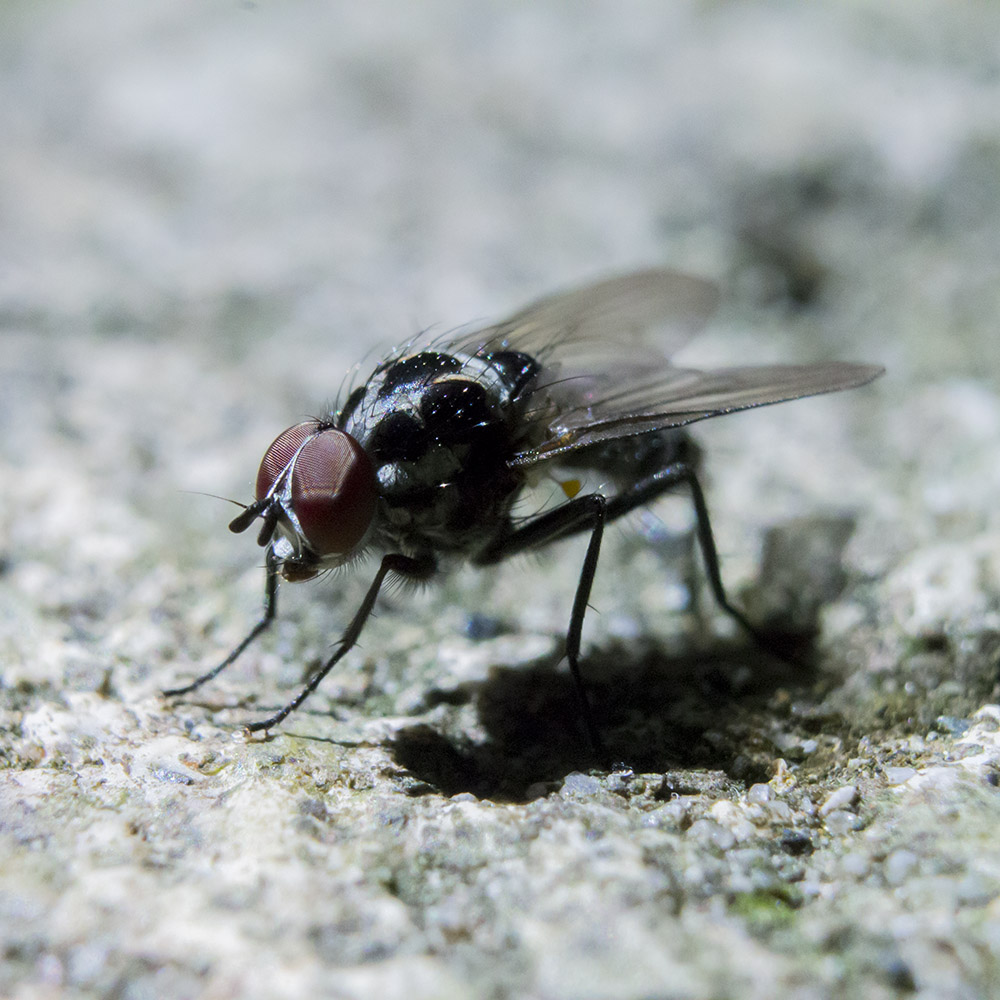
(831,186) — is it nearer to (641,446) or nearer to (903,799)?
(641,446)

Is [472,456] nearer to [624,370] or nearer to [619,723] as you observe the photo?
[624,370]

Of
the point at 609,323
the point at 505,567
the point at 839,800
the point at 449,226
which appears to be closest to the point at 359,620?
the point at 505,567

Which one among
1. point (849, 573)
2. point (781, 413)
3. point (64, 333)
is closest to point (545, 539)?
point (849, 573)

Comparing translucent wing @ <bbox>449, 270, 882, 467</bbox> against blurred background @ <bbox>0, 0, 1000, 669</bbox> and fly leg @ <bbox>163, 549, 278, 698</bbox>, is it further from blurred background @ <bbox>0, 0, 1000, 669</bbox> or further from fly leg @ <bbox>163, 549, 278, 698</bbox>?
fly leg @ <bbox>163, 549, 278, 698</bbox>

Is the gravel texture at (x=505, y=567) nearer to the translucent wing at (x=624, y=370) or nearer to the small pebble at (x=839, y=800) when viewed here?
the small pebble at (x=839, y=800)

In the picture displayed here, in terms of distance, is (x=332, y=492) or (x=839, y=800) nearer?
(x=839, y=800)

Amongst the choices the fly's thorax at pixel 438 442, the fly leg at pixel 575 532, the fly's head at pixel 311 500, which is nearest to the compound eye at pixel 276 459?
the fly's head at pixel 311 500

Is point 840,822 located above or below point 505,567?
below
